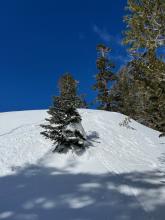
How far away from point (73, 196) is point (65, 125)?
528cm

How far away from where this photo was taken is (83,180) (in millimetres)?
12180

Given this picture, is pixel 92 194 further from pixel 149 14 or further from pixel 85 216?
pixel 149 14

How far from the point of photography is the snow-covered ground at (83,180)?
9.77m

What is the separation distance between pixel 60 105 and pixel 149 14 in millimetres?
6604

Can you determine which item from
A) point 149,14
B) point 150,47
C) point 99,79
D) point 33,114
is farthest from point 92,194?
point 99,79

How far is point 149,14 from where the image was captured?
1093 cm

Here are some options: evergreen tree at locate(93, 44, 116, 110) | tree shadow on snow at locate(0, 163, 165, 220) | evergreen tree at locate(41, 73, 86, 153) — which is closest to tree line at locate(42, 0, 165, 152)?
evergreen tree at locate(41, 73, 86, 153)

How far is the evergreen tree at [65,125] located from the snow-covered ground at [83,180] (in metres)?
0.57

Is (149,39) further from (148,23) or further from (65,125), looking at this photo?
(65,125)

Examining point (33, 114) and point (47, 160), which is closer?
point (47, 160)

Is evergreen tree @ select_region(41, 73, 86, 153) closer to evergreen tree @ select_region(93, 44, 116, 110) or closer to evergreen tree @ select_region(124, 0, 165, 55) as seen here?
evergreen tree @ select_region(124, 0, 165, 55)

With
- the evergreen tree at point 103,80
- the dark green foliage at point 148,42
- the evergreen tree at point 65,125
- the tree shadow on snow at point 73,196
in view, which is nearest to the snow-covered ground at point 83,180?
the tree shadow on snow at point 73,196

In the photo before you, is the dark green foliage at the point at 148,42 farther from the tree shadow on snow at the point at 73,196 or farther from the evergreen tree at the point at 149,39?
the tree shadow on snow at the point at 73,196

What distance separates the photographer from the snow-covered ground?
32.1 ft
